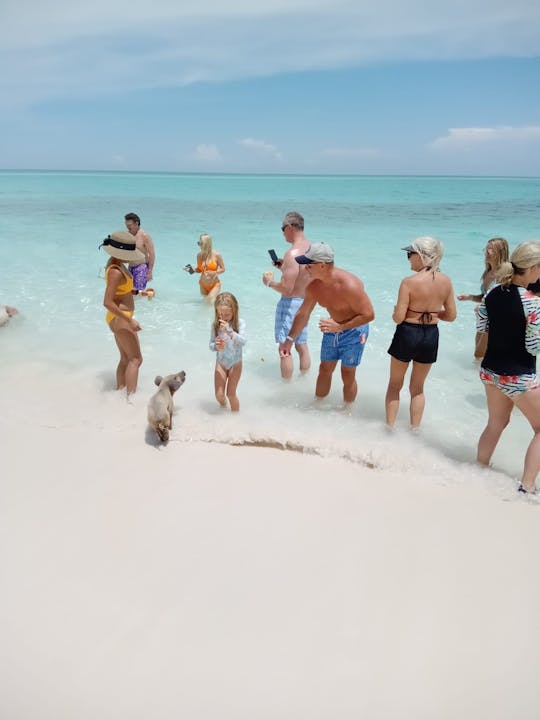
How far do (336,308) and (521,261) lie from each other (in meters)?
1.55

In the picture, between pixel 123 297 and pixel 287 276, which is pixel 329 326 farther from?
pixel 123 297

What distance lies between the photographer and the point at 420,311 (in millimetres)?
A: 3857

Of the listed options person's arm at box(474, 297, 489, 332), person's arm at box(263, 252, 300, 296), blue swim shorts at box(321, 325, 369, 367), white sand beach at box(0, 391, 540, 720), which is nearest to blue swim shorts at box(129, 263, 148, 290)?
person's arm at box(263, 252, 300, 296)

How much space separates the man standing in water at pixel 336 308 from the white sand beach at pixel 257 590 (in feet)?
3.58

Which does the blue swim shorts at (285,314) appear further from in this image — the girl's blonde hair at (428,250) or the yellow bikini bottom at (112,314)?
the girl's blonde hair at (428,250)

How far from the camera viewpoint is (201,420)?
434 cm

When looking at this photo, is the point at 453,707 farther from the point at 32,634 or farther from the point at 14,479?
the point at 14,479

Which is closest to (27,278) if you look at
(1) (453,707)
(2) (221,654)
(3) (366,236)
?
(2) (221,654)

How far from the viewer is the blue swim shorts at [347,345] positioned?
4414 mm

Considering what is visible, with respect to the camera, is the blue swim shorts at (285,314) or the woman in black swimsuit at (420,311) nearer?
the woman in black swimsuit at (420,311)

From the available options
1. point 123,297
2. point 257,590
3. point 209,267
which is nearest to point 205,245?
point 209,267

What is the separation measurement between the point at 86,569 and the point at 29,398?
2.82m

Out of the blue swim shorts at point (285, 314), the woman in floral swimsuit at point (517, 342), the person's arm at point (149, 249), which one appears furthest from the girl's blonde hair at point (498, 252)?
the person's arm at point (149, 249)

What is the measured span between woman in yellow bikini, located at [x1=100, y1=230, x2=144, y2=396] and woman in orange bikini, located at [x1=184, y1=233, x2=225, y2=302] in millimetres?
3669
